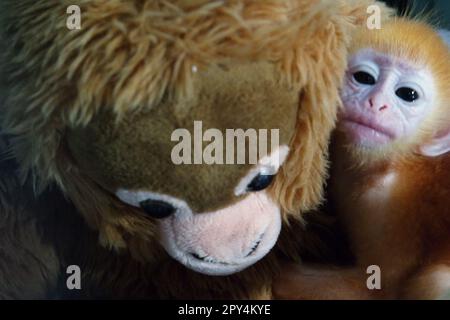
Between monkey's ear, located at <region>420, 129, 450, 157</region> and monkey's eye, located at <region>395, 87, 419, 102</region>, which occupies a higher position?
monkey's eye, located at <region>395, 87, 419, 102</region>

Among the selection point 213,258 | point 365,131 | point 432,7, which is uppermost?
point 432,7

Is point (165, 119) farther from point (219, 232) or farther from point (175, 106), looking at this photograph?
point (219, 232)

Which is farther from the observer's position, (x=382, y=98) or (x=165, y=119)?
(x=382, y=98)

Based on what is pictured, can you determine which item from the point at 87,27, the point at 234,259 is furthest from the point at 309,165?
the point at 87,27

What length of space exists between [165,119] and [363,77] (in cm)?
21

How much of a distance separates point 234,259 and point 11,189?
22cm

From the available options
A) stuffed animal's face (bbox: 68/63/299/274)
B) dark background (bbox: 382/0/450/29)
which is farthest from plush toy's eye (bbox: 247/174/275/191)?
dark background (bbox: 382/0/450/29)

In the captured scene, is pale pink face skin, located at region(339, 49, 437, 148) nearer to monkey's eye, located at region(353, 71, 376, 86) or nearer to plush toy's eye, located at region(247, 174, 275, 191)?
monkey's eye, located at region(353, 71, 376, 86)

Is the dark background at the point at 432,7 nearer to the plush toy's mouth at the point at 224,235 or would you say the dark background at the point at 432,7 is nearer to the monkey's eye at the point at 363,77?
the monkey's eye at the point at 363,77

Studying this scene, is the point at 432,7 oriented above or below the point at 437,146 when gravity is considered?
above

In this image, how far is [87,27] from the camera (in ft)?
1.48

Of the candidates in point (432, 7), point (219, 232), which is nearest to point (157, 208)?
point (219, 232)

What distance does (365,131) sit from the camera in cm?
56

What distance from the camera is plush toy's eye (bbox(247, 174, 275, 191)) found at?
1.65 feet
